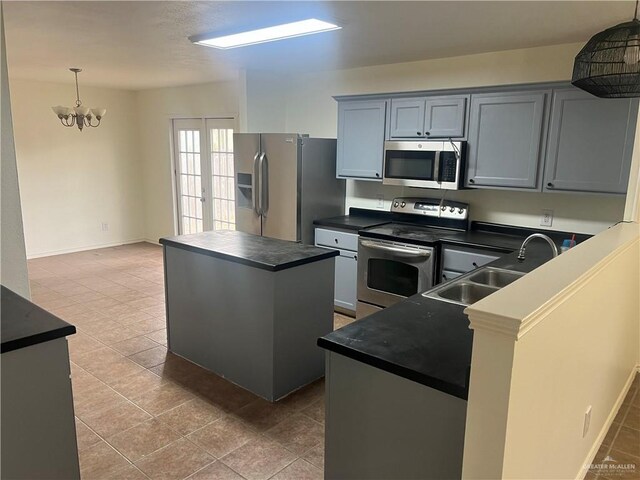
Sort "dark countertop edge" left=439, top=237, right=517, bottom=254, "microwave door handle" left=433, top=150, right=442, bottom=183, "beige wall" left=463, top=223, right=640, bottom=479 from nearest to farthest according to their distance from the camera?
"beige wall" left=463, top=223, right=640, bottom=479 → "dark countertop edge" left=439, top=237, right=517, bottom=254 → "microwave door handle" left=433, top=150, right=442, bottom=183

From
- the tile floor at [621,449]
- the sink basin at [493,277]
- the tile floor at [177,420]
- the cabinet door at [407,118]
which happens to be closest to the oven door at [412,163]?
the cabinet door at [407,118]

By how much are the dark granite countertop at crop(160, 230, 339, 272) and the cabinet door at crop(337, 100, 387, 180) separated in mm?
1395

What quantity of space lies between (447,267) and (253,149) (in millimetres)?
2233

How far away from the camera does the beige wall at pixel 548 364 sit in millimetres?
1225

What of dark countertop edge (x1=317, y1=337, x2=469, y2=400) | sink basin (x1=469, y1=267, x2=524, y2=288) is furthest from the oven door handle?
dark countertop edge (x1=317, y1=337, x2=469, y2=400)

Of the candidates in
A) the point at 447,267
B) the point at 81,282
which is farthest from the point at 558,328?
the point at 81,282

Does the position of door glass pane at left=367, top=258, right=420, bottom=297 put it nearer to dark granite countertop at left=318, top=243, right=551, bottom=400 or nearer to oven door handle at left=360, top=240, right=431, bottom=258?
oven door handle at left=360, top=240, right=431, bottom=258

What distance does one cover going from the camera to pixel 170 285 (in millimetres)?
3549

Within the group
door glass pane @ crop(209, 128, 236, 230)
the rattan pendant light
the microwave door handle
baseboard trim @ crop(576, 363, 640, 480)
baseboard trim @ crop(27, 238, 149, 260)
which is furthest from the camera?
baseboard trim @ crop(27, 238, 149, 260)

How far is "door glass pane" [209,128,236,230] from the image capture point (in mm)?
6066

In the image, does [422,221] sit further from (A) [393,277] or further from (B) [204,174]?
(B) [204,174]

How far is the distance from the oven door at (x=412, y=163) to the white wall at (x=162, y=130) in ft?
8.44

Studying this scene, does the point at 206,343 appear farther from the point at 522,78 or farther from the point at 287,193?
the point at 522,78

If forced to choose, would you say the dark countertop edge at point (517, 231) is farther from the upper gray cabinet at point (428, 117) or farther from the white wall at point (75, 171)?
the white wall at point (75, 171)
